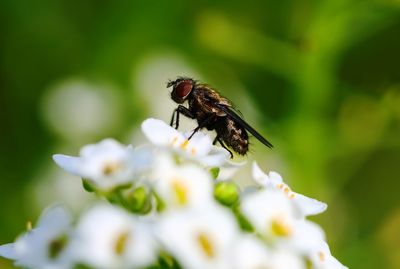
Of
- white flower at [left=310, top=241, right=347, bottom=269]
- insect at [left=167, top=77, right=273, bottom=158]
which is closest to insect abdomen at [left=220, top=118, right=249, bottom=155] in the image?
insect at [left=167, top=77, right=273, bottom=158]

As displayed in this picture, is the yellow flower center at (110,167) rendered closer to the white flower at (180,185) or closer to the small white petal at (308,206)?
the white flower at (180,185)

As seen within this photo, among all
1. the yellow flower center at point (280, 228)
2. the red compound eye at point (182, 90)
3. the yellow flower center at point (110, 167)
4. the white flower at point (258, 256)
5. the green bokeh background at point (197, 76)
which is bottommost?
the green bokeh background at point (197, 76)

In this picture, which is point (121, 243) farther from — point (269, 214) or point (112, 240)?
point (269, 214)

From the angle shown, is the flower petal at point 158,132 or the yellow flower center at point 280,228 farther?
the flower petal at point 158,132

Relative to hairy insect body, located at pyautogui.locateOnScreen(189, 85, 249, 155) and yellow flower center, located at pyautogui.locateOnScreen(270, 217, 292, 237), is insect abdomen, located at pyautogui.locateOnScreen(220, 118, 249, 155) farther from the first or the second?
yellow flower center, located at pyautogui.locateOnScreen(270, 217, 292, 237)

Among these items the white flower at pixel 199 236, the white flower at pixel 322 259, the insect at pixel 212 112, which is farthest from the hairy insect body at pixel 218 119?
the white flower at pixel 199 236

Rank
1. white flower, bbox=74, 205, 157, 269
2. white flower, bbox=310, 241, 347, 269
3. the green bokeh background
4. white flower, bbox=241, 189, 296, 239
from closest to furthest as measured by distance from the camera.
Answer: white flower, bbox=74, 205, 157, 269 → white flower, bbox=241, 189, 296, 239 → white flower, bbox=310, 241, 347, 269 → the green bokeh background

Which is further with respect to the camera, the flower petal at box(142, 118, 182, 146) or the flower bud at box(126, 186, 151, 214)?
the flower petal at box(142, 118, 182, 146)
